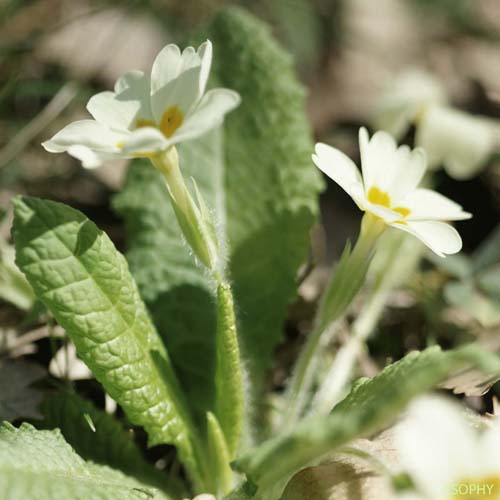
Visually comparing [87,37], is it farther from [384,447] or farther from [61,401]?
[384,447]

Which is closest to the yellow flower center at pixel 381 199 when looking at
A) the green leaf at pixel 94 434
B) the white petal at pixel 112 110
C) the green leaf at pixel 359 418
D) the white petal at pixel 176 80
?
the green leaf at pixel 359 418

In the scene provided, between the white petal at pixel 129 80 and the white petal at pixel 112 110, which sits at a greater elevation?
the white petal at pixel 129 80

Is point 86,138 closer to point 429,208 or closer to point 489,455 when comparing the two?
point 429,208

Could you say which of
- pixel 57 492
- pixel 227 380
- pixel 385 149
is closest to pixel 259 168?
pixel 385 149

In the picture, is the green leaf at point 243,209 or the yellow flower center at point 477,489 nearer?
the yellow flower center at point 477,489

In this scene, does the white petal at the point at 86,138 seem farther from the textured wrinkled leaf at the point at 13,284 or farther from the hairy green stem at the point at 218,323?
the textured wrinkled leaf at the point at 13,284

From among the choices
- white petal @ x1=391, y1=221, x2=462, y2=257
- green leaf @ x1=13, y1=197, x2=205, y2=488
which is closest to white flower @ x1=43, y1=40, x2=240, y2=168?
green leaf @ x1=13, y1=197, x2=205, y2=488
